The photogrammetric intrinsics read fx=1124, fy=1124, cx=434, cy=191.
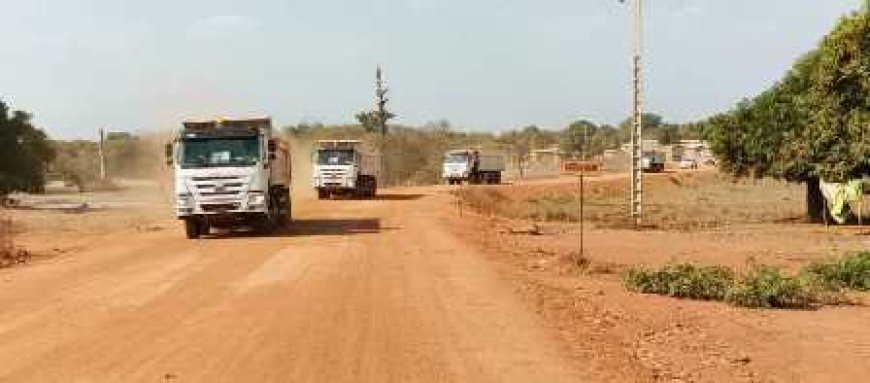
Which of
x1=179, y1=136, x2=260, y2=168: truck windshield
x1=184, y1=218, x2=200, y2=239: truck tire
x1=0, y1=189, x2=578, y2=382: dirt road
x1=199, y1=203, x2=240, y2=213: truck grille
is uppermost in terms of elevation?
x1=179, y1=136, x2=260, y2=168: truck windshield

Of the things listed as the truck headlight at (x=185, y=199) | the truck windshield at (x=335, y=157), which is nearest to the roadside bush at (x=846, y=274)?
the truck headlight at (x=185, y=199)

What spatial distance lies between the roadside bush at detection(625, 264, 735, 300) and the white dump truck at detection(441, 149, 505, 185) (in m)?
52.9

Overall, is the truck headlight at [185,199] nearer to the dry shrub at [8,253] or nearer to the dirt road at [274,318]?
the dirt road at [274,318]

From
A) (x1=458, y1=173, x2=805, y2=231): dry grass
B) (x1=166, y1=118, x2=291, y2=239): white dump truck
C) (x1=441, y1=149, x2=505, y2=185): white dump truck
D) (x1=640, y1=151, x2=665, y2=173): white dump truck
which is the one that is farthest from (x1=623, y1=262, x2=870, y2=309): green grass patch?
(x1=640, y1=151, x2=665, y2=173): white dump truck

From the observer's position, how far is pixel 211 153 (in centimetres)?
2736

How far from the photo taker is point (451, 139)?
4798 inches

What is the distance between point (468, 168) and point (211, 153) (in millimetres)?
46090

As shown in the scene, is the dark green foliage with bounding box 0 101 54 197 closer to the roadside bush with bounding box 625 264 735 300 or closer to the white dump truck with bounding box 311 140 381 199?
the white dump truck with bounding box 311 140 381 199

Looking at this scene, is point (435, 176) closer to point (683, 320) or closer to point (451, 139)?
point (451, 139)

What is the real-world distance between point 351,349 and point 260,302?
406 centimetres

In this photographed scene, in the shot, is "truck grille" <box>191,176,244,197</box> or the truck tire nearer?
"truck grille" <box>191,176,244,197</box>

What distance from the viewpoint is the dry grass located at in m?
43.7

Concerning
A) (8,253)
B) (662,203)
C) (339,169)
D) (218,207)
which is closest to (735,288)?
(218,207)

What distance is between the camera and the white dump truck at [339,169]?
49906mm
